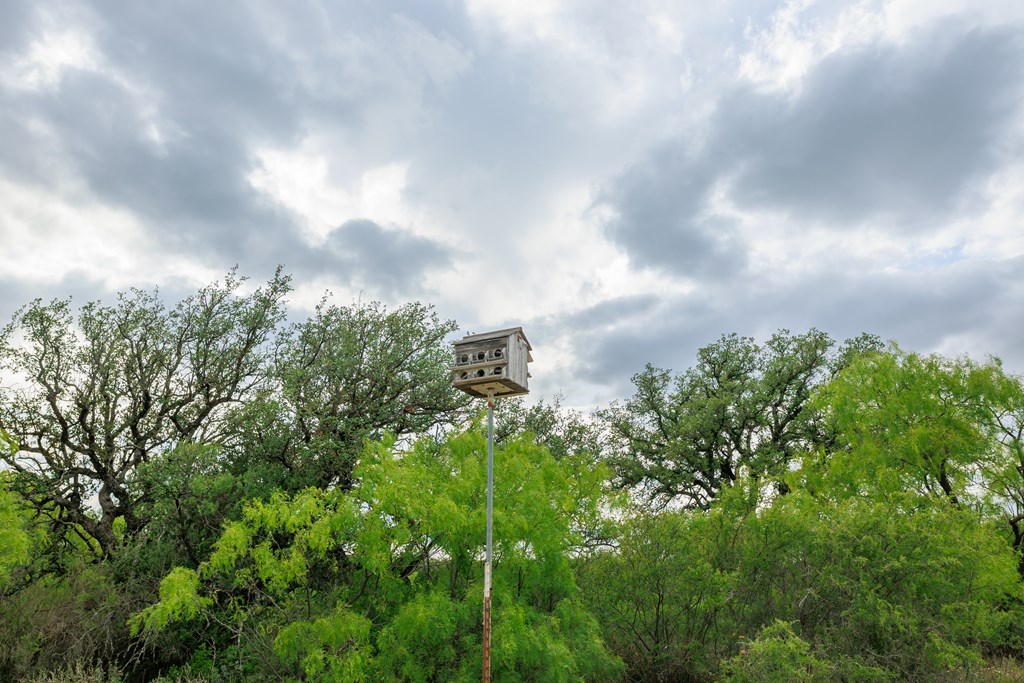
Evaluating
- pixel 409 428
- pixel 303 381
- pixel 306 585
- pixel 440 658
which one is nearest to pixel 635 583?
pixel 440 658

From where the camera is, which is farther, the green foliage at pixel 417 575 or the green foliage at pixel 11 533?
the green foliage at pixel 11 533

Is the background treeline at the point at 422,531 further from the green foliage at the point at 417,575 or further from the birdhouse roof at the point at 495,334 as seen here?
the birdhouse roof at the point at 495,334

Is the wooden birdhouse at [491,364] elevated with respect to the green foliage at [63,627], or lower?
elevated

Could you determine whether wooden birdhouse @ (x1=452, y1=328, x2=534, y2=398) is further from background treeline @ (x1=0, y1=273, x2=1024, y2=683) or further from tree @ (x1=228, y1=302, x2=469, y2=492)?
tree @ (x1=228, y1=302, x2=469, y2=492)

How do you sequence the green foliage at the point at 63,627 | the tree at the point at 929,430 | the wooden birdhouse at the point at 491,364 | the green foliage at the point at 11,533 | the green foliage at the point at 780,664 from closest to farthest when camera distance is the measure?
the green foliage at the point at 780,664 → the wooden birdhouse at the point at 491,364 → the green foliage at the point at 63,627 → the green foliage at the point at 11,533 → the tree at the point at 929,430

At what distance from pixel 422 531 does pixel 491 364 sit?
2.84 meters

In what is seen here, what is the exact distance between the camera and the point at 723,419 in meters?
27.0

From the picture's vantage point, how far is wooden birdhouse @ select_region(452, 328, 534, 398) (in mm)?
11641

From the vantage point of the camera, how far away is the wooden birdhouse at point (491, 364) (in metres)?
11.6

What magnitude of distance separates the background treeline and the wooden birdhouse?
149cm

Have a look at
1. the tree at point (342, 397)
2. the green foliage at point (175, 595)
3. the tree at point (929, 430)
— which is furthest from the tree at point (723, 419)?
the green foliage at point (175, 595)

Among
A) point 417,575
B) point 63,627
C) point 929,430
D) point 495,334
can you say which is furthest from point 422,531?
point 929,430

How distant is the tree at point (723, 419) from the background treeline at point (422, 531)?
2934 millimetres

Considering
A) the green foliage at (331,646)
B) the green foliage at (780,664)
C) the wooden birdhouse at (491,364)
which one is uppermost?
the wooden birdhouse at (491,364)
